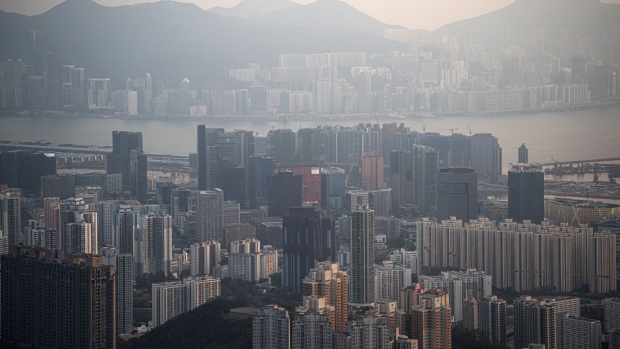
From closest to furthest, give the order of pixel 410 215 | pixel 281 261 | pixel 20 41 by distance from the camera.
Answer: pixel 281 261, pixel 410 215, pixel 20 41

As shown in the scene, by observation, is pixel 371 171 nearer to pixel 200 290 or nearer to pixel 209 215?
pixel 209 215

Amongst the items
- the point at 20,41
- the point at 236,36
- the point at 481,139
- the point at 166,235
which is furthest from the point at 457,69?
the point at 166,235

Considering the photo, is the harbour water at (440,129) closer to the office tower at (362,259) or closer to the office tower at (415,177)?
the office tower at (415,177)

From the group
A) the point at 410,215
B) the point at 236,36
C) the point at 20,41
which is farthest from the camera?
the point at 236,36

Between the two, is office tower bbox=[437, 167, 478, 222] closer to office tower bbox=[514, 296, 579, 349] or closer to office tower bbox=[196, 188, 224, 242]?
office tower bbox=[196, 188, 224, 242]

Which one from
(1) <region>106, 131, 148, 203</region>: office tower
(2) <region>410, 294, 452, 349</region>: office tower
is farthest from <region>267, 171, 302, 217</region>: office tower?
(2) <region>410, 294, 452, 349</region>: office tower

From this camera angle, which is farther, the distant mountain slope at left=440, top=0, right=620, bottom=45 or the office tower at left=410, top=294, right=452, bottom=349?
the distant mountain slope at left=440, top=0, right=620, bottom=45

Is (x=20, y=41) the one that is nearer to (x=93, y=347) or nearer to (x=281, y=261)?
(x=281, y=261)
